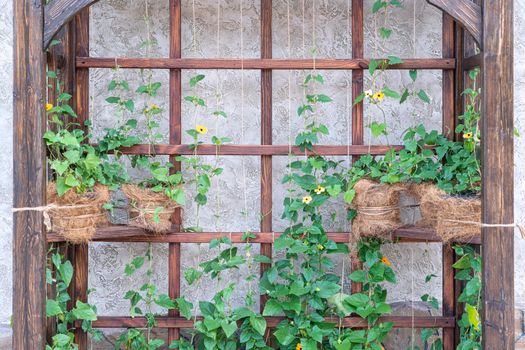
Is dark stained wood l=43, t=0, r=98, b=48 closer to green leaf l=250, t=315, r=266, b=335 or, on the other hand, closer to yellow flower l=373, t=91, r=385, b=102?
yellow flower l=373, t=91, r=385, b=102

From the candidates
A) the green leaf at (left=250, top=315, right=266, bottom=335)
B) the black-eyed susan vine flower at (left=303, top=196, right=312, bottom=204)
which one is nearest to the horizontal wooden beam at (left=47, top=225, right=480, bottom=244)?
the black-eyed susan vine flower at (left=303, top=196, right=312, bottom=204)

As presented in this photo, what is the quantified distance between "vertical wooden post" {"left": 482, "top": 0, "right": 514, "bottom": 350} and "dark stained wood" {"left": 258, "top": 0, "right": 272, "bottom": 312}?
31.2 inches

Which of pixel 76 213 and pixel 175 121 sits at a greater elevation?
pixel 175 121

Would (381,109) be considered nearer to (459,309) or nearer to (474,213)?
(474,213)

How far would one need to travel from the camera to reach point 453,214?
214 cm

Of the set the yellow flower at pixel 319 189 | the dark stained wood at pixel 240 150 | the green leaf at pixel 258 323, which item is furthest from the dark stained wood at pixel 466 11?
the green leaf at pixel 258 323

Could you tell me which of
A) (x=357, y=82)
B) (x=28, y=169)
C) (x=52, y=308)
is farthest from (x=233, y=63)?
(x=52, y=308)

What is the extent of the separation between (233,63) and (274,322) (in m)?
0.95

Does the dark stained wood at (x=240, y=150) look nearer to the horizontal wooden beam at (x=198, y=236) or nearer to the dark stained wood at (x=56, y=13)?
the horizontal wooden beam at (x=198, y=236)

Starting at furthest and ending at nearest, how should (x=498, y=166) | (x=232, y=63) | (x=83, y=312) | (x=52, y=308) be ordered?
(x=232, y=63) < (x=83, y=312) < (x=52, y=308) < (x=498, y=166)

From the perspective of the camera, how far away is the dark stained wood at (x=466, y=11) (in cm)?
196

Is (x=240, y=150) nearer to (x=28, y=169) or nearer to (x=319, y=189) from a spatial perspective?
(x=319, y=189)

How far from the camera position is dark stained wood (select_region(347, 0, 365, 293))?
95.6 inches

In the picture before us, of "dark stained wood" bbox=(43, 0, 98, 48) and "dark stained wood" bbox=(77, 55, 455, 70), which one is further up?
"dark stained wood" bbox=(43, 0, 98, 48)
